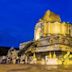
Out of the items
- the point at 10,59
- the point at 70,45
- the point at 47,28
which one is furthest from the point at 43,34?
the point at 10,59

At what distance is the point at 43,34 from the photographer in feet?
222

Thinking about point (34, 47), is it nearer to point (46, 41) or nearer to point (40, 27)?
point (46, 41)

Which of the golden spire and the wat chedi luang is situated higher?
the golden spire

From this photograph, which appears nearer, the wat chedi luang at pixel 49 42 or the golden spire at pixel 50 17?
the wat chedi luang at pixel 49 42

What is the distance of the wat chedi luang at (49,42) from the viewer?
159 ft

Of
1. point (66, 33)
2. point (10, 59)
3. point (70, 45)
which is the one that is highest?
point (66, 33)

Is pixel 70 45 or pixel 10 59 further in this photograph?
pixel 70 45

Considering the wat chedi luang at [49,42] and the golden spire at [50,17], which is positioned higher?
the golden spire at [50,17]

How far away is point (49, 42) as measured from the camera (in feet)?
174

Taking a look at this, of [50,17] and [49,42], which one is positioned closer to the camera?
[49,42]

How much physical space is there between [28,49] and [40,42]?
383 cm

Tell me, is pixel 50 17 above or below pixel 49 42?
above

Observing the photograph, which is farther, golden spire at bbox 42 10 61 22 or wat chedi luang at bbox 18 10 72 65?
golden spire at bbox 42 10 61 22

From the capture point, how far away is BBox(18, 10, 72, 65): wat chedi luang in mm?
48541
